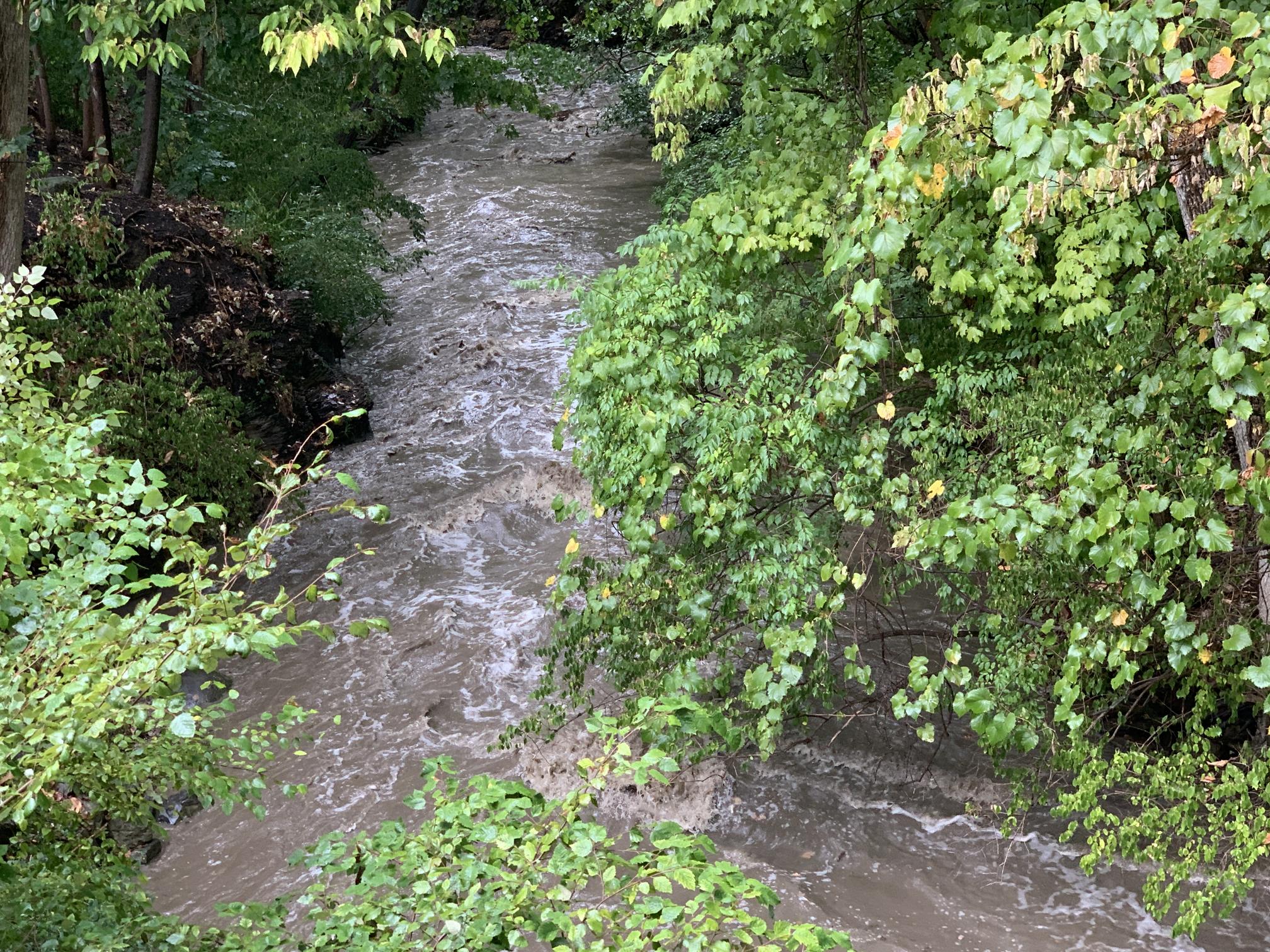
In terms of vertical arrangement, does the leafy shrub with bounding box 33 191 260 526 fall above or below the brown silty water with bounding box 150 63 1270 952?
above

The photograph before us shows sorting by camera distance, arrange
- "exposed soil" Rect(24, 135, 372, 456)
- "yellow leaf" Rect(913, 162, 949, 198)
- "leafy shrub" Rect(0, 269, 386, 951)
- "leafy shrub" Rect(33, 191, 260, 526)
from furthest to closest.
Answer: "exposed soil" Rect(24, 135, 372, 456)
"leafy shrub" Rect(33, 191, 260, 526)
"yellow leaf" Rect(913, 162, 949, 198)
"leafy shrub" Rect(0, 269, 386, 951)

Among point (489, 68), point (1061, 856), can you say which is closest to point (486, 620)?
point (1061, 856)

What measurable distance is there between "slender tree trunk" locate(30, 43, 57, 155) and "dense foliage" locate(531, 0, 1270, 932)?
784cm

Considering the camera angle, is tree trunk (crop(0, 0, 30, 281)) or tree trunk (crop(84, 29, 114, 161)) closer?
tree trunk (crop(0, 0, 30, 281))

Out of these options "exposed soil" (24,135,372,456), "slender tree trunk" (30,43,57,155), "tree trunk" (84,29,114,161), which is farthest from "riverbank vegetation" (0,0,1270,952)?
"slender tree trunk" (30,43,57,155)

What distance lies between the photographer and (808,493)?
479cm

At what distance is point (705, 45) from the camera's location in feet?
17.2

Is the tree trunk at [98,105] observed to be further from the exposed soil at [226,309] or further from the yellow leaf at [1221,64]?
the yellow leaf at [1221,64]

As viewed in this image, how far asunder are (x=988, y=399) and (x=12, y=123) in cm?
542

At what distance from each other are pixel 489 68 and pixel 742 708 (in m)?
9.03

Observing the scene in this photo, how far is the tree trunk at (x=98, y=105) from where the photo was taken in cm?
1012

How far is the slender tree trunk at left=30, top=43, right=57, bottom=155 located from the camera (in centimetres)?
1051

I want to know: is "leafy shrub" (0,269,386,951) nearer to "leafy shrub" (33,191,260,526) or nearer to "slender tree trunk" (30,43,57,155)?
"leafy shrub" (33,191,260,526)

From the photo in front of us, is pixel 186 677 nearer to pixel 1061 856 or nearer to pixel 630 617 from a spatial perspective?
pixel 630 617
